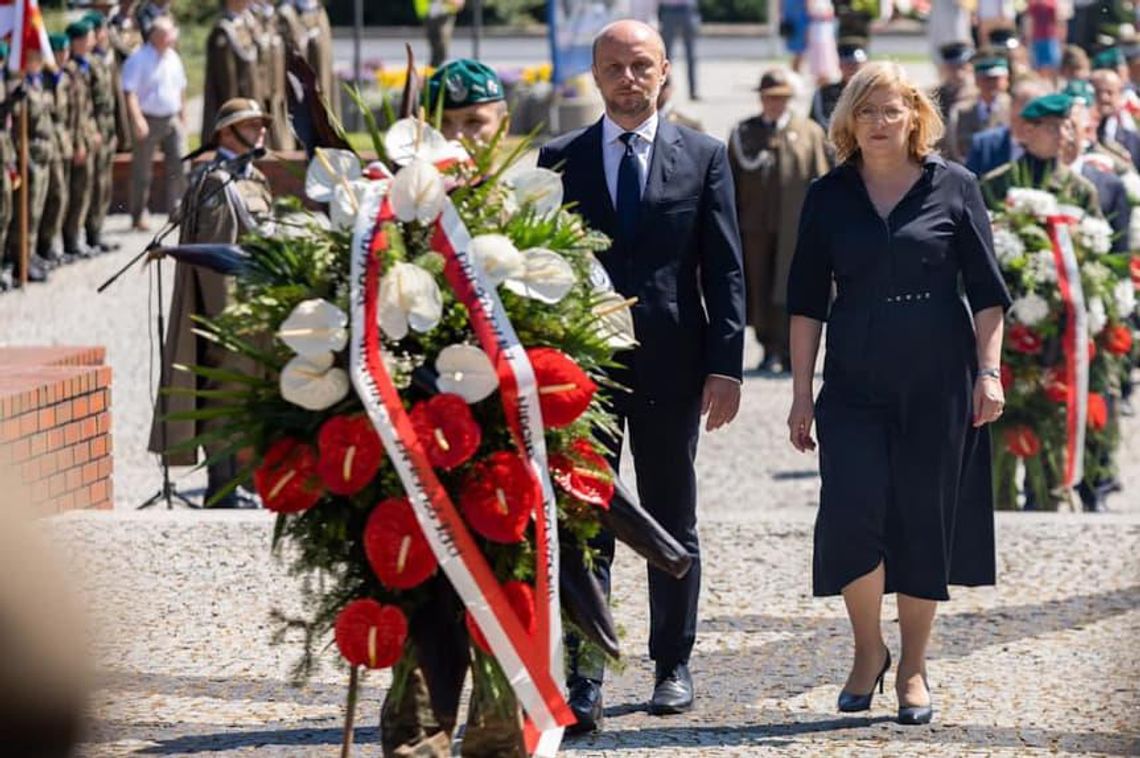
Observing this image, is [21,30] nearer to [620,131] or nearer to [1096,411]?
[1096,411]

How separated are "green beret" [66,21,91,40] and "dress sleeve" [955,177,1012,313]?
1381 cm

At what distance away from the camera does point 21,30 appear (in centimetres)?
1708

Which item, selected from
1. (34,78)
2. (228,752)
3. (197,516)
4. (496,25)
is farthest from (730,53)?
(228,752)

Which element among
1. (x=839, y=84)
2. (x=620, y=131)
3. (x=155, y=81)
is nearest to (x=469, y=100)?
(x=620, y=131)

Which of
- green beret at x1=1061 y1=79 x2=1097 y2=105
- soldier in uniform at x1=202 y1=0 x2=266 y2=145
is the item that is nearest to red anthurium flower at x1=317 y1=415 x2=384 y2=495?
green beret at x1=1061 y1=79 x2=1097 y2=105

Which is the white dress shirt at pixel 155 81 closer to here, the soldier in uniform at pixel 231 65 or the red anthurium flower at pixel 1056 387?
the soldier in uniform at pixel 231 65

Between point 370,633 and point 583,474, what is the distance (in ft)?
1.90

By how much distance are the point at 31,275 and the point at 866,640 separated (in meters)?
12.6

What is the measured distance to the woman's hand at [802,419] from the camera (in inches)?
269

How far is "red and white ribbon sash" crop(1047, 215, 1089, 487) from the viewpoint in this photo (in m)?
10.3

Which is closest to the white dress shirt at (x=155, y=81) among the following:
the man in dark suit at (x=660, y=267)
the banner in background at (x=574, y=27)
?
the banner in background at (x=574, y=27)

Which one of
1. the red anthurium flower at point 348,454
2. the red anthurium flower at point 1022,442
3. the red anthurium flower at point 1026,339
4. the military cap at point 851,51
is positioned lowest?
the red anthurium flower at point 1022,442

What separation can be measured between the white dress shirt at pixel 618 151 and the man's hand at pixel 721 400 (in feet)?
1.85

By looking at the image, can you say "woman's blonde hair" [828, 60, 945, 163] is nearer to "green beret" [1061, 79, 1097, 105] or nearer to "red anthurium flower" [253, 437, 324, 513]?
"red anthurium flower" [253, 437, 324, 513]
